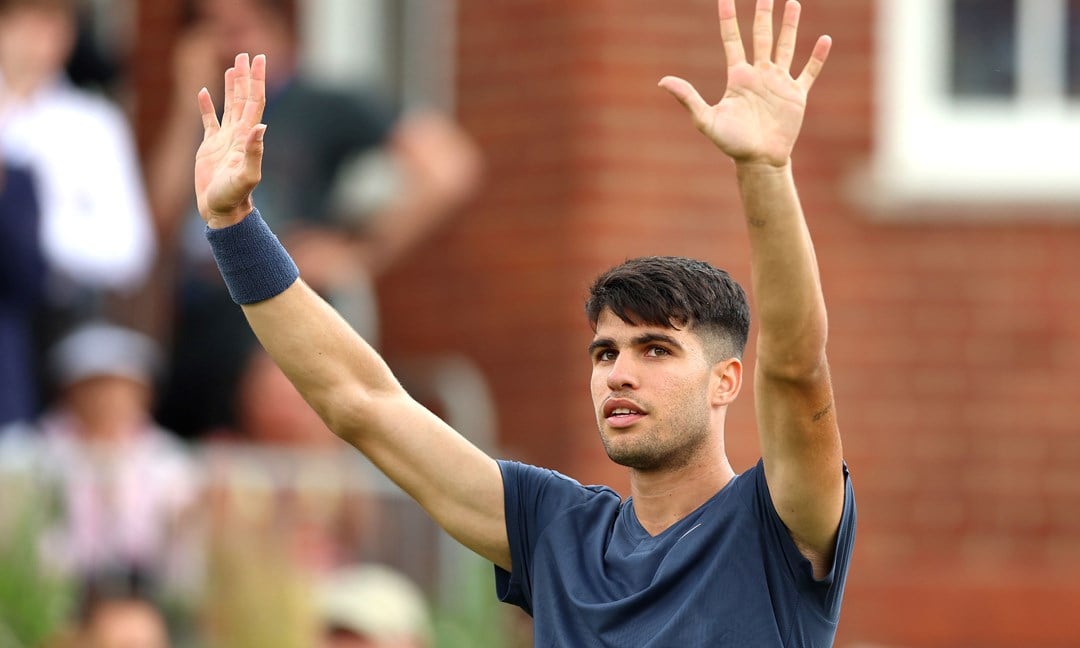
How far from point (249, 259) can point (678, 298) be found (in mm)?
977

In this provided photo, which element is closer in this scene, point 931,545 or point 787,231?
point 787,231

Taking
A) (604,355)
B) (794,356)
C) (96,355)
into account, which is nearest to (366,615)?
(96,355)

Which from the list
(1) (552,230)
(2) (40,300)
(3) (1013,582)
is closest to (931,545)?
(3) (1013,582)

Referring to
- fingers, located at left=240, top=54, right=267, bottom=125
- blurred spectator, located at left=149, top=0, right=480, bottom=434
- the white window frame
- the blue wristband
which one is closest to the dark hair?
the blue wristband

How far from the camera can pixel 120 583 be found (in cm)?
793

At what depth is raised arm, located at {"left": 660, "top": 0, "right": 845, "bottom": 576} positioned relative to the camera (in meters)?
4.54

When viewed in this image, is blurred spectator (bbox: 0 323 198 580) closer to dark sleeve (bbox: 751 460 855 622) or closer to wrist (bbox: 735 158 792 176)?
dark sleeve (bbox: 751 460 855 622)

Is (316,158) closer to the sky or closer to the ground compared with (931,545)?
closer to the sky

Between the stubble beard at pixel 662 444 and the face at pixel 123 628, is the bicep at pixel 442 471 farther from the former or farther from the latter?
the face at pixel 123 628

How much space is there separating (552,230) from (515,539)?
15.6 ft

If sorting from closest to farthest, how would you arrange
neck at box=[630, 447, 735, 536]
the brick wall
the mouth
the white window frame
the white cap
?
the mouth
neck at box=[630, 447, 735, 536]
the white cap
the brick wall
the white window frame

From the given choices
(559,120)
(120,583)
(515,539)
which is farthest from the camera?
(559,120)

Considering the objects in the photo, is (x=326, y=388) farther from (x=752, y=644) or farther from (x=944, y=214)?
(x=944, y=214)

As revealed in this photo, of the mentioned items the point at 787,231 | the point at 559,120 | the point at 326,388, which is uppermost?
the point at 559,120
